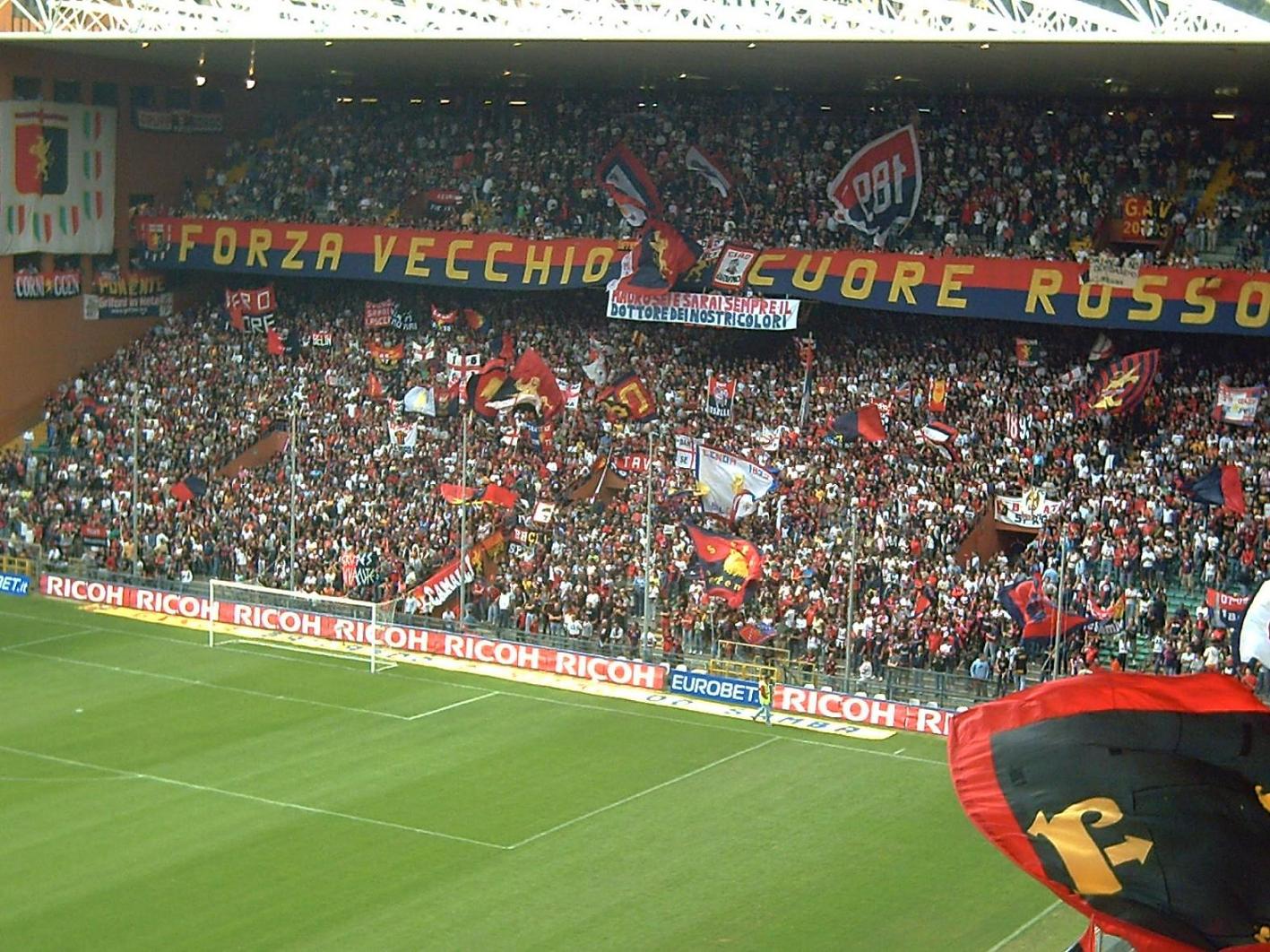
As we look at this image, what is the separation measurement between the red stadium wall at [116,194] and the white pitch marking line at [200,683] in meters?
13.0

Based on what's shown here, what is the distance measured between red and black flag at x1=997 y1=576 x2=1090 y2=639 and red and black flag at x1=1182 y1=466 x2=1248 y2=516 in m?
4.03

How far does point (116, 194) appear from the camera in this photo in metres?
54.4

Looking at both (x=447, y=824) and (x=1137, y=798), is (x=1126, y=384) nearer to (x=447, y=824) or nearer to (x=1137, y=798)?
(x=447, y=824)

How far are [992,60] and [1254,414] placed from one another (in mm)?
8683

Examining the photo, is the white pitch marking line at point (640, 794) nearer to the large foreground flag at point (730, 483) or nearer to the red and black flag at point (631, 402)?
the large foreground flag at point (730, 483)

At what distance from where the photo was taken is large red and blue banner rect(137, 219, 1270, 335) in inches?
1575

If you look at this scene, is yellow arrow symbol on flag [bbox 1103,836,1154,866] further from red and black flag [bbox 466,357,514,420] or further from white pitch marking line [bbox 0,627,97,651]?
red and black flag [bbox 466,357,514,420]

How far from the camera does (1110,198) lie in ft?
142

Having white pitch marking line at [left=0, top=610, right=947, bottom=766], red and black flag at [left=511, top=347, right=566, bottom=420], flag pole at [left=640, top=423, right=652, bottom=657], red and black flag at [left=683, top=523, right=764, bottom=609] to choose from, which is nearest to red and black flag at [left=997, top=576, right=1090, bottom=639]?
white pitch marking line at [left=0, top=610, right=947, bottom=766]

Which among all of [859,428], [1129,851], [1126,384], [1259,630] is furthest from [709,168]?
[1129,851]

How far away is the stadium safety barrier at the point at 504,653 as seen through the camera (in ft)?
117

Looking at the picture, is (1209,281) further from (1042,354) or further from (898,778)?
(898,778)

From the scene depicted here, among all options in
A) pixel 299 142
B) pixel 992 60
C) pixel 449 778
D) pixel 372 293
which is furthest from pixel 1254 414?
pixel 299 142

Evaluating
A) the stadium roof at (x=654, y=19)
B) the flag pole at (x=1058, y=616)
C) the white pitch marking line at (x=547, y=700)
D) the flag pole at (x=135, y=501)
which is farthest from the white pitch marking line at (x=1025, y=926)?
the flag pole at (x=135, y=501)
